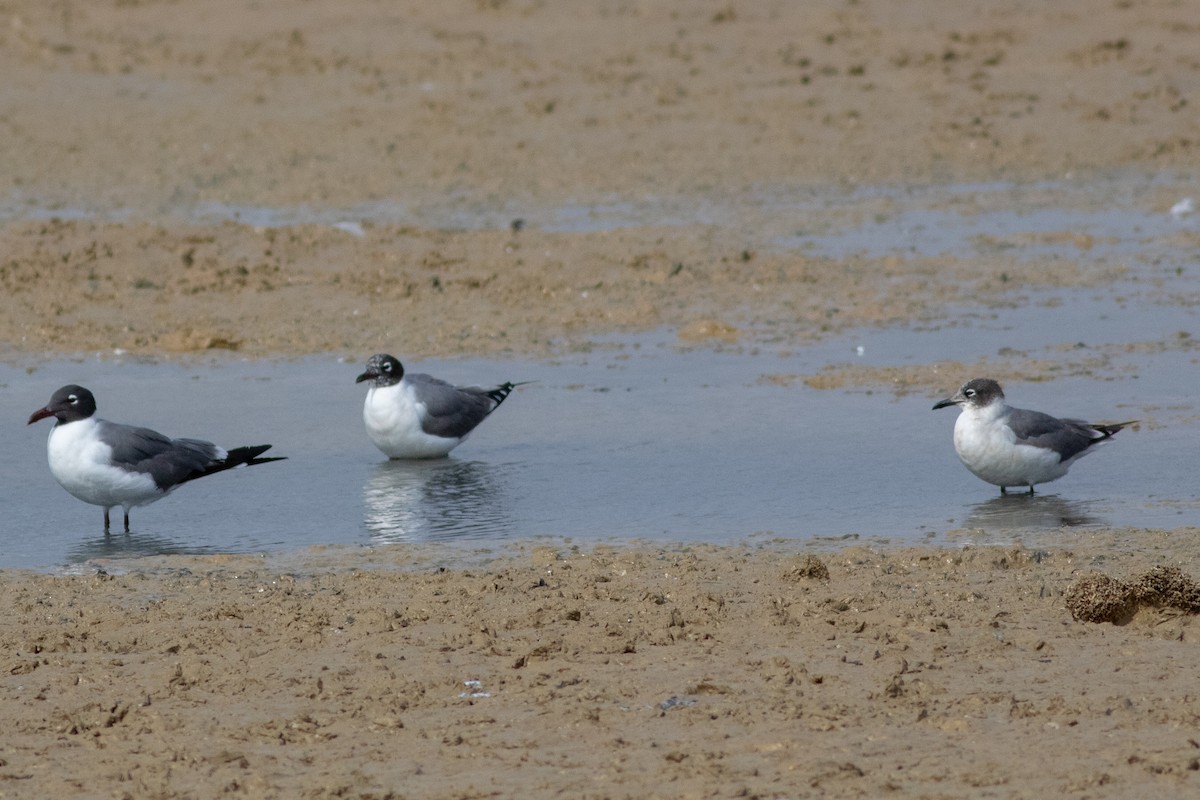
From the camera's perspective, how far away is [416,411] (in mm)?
10273

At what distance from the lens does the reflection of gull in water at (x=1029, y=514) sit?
28.4 feet

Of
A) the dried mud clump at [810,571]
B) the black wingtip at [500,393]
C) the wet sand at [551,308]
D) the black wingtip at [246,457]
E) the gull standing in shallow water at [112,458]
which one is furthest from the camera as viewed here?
the black wingtip at [500,393]

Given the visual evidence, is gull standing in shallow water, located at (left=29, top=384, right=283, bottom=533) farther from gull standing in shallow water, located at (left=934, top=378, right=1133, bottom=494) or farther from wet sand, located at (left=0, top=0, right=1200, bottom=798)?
gull standing in shallow water, located at (left=934, top=378, right=1133, bottom=494)

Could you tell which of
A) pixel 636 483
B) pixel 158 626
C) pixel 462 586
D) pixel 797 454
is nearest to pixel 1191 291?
pixel 797 454

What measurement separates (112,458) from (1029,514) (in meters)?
4.21

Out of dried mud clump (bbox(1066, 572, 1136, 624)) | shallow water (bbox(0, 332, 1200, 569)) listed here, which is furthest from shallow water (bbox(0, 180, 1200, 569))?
dried mud clump (bbox(1066, 572, 1136, 624))

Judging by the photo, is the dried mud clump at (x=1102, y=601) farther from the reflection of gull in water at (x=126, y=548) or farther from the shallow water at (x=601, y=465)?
the reflection of gull in water at (x=126, y=548)

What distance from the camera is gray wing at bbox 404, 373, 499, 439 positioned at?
34.1 feet

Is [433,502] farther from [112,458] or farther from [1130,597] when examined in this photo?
[1130,597]

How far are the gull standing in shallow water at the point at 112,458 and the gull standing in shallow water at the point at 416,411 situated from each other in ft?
3.96

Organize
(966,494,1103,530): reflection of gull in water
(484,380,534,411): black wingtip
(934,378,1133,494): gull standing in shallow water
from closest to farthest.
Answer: (966,494,1103,530): reflection of gull in water → (934,378,1133,494): gull standing in shallow water → (484,380,534,411): black wingtip

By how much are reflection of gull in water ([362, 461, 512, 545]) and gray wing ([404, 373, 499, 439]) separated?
0.21 m

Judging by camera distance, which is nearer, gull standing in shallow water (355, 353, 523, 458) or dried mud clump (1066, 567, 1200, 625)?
dried mud clump (1066, 567, 1200, 625)

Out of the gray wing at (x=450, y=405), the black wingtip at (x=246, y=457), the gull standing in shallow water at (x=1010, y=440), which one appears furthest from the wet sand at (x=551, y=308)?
the gray wing at (x=450, y=405)
